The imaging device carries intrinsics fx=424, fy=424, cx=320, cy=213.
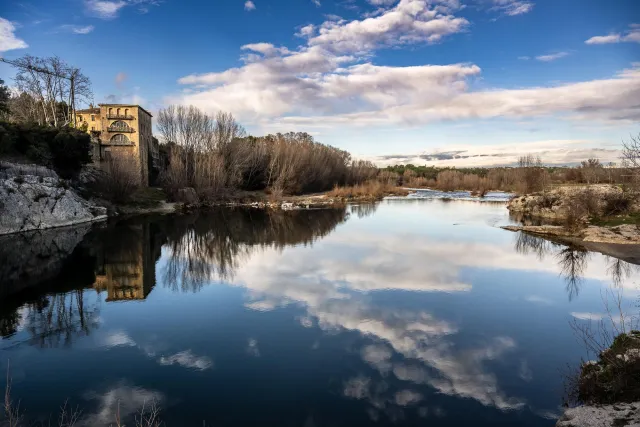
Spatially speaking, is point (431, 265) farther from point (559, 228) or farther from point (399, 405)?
point (559, 228)

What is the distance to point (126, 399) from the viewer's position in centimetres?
772

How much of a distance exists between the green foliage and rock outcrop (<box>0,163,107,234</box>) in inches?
55.5

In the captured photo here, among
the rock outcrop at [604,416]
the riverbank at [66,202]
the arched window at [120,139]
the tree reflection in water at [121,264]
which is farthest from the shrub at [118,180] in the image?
the rock outcrop at [604,416]

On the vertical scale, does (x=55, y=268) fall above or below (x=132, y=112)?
below

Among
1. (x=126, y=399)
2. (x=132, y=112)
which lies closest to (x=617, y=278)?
(x=126, y=399)

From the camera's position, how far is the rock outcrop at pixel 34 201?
86.4 feet

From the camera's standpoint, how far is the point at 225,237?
27.0 meters

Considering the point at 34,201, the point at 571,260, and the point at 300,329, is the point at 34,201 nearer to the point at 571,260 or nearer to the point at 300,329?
the point at 300,329

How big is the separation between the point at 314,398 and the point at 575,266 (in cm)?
1599

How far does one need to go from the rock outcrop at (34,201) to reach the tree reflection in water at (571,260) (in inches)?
1173

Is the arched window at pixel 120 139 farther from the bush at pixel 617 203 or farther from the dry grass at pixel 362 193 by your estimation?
the bush at pixel 617 203

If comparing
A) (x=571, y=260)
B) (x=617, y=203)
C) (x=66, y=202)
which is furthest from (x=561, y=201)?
(x=66, y=202)

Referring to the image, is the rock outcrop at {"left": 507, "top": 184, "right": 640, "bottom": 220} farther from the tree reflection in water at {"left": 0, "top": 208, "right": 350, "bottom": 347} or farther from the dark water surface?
the tree reflection in water at {"left": 0, "top": 208, "right": 350, "bottom": 347}

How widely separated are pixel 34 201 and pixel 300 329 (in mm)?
25401
